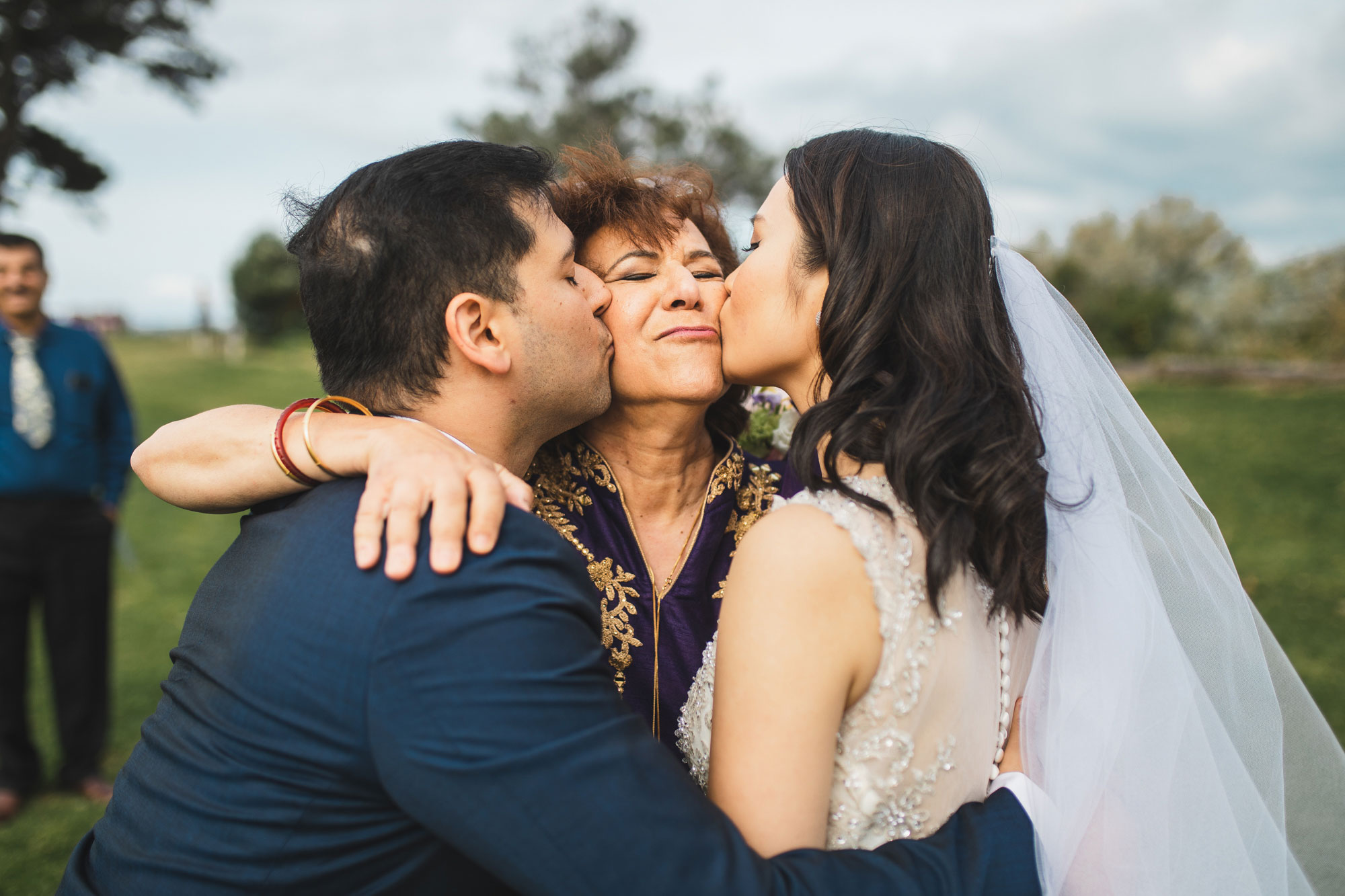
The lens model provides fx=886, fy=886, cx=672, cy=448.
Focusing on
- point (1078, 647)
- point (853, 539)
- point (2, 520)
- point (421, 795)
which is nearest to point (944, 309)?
point (853, 539)

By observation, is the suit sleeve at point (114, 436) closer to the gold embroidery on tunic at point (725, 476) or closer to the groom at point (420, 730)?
the groom at point (420, 730)

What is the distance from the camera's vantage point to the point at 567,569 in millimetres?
1579

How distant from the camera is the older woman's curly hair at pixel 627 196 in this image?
9.38 feet

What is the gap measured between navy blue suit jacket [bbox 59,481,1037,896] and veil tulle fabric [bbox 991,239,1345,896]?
0.26 meters

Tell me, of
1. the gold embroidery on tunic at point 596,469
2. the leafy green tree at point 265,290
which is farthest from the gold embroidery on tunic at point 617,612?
the leafy green tree at point 265,290

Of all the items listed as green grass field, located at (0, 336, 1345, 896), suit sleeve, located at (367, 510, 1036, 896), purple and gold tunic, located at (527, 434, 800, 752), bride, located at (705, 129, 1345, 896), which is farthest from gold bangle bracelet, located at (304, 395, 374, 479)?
green grass field, located at (0, 336, 1345, 896)

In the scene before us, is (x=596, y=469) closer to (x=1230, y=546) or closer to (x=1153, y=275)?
(x=1230, y=546)

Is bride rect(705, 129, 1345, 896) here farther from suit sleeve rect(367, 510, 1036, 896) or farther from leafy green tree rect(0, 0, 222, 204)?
leafy green tree rect(0, 0, 222, 204)

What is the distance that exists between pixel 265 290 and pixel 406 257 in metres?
34.8

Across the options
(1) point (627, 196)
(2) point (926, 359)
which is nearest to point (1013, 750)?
(2) point (926, 359)

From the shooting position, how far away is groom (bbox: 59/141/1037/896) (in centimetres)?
138

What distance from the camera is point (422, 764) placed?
140 cm

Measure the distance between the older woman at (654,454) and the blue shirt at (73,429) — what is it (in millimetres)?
3395

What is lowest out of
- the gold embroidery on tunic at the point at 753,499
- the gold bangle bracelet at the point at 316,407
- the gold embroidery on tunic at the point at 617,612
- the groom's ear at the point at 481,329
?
the gold embroidery on tunic at the point at 617,612
